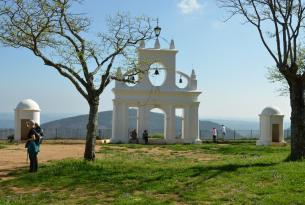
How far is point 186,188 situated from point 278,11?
8.66 meters

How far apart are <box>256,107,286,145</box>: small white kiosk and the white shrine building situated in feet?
18.2

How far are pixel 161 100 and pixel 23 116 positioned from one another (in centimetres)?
1069

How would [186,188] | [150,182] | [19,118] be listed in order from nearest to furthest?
[186,188] < [150,182] < [19,118]

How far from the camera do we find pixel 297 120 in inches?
701

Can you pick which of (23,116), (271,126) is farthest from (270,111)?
(23,116)

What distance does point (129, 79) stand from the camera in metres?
20.5

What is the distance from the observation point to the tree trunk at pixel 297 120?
1758 centimetres

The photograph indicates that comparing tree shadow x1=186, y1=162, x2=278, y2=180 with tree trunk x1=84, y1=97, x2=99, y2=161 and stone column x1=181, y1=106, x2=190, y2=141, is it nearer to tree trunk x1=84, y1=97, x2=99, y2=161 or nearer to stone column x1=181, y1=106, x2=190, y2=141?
tree trunk x1=84, y1=97, x2=99, y2=161

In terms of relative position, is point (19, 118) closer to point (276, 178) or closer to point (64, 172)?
point (64, 172)

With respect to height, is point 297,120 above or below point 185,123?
below

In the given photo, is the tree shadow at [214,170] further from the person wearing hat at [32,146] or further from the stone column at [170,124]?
the stone column at [170,124]

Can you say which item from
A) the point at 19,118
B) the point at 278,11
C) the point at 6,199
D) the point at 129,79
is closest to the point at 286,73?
the point at 278,11

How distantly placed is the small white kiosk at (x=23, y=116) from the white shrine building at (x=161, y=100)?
6.20 meters

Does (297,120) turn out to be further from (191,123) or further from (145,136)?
(191,123)
